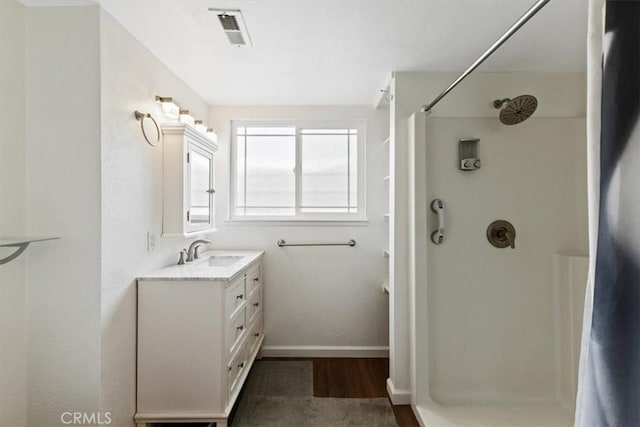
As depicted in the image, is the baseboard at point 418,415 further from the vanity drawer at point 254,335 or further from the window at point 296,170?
the window at point 296,170

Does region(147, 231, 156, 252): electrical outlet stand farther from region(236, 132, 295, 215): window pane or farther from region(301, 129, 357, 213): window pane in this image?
region(301, 129, 357, 213): window pane

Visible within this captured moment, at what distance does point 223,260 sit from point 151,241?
74 centimetres

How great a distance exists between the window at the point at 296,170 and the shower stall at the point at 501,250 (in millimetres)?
981

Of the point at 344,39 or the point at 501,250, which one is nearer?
the point at 344,39

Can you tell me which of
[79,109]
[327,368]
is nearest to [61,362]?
[79,109]

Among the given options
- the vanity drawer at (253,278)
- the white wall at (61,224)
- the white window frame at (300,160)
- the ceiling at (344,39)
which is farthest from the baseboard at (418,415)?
the ceiling at (344,39)

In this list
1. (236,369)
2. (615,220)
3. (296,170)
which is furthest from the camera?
(296,170)

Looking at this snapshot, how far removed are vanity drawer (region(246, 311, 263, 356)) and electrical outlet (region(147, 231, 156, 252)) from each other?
3.14 ft

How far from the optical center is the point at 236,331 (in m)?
2.10

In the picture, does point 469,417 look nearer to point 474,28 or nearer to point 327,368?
point 327,368

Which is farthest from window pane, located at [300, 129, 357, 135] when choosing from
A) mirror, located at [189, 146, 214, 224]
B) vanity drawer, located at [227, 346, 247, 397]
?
vanity drawer, located at [227, 346, 247, 397]

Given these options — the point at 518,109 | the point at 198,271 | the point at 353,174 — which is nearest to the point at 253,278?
the point at 198,271

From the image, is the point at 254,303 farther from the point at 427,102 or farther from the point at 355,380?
the point at 427,102

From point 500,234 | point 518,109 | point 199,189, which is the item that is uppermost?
point 518,109
